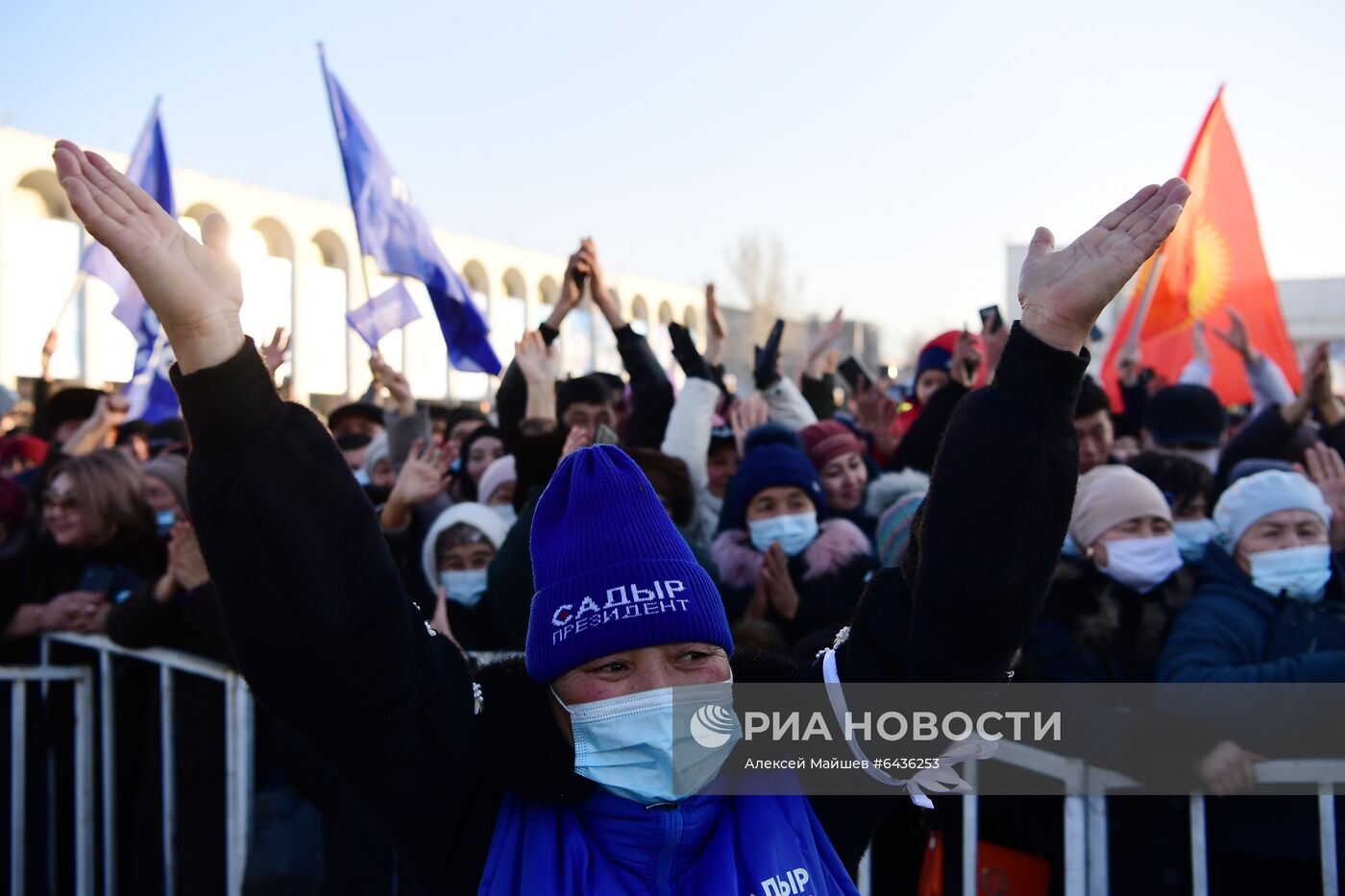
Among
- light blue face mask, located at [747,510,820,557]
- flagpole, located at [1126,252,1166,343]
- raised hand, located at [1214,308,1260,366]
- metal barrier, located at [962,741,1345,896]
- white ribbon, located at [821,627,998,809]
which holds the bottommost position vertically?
metal barrier, located at [962,741,1345,896]

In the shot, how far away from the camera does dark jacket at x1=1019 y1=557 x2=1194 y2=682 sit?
3.17 meters

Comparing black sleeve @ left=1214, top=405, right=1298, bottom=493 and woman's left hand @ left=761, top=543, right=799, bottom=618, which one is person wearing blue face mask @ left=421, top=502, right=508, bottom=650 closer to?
woman's left hand @ left=761, top=543, right=799, bottom=618

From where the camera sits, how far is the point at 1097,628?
3.27 m

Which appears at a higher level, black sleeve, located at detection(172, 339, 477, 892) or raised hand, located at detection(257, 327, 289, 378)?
raised hand, located at detection(257, 327, 289, 378)

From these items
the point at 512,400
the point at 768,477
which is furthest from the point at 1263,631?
the point at 512,400

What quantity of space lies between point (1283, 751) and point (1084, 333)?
2.03 metres

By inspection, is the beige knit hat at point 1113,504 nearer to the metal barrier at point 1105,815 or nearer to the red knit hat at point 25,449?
the metal barrier at point 1105,815

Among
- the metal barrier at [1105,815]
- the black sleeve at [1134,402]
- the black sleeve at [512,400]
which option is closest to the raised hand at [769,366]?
the black sleeve at [512,400]

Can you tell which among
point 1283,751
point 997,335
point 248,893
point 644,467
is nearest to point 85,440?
point 248,893

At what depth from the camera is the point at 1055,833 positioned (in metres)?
3.11

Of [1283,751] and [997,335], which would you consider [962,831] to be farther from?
[997,335]

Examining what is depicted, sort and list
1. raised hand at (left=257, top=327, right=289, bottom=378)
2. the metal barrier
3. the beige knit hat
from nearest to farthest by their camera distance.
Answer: the metal barrier
the beige knit hat
raised hand at (left=257, top=327, right=289, bottom=378)

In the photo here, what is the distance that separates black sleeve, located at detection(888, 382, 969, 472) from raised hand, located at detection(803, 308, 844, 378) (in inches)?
65.6

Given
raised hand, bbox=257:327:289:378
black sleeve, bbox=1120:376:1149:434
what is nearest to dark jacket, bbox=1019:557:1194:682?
raised hand, bbox=257:327:289:378
